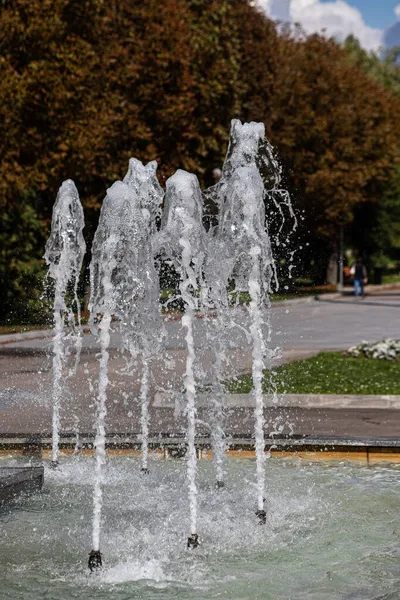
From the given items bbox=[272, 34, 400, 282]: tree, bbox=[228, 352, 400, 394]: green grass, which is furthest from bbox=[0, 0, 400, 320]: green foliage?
bbox=[228, 352, 400, 394]: green grass

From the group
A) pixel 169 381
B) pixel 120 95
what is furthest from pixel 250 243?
pixel 120 95

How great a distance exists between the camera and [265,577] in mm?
5965

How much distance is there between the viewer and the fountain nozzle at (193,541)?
6480mm

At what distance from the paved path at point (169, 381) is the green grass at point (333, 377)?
0.86 m

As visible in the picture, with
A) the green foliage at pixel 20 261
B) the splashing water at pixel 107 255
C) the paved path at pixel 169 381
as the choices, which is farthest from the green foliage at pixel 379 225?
the splashing water at pixel 107 255

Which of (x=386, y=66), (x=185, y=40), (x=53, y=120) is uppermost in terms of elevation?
(x=386, y=66)

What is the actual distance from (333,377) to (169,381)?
7.97ft

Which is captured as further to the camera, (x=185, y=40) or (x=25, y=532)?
(x=185, y=40)

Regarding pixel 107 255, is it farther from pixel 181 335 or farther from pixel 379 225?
pixel 379 225

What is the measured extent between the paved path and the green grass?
0.86 meters

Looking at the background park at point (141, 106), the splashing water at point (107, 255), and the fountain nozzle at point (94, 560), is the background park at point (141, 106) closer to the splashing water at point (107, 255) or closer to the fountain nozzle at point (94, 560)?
the splashing water at point (107, 255)

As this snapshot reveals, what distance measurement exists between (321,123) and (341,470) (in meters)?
37.6

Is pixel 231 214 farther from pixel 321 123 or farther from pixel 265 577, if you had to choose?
pixel 321 123

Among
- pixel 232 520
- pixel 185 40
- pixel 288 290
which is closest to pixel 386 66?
pixel 288 290
